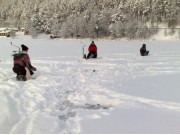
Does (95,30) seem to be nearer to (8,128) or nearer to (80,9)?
(80,9)

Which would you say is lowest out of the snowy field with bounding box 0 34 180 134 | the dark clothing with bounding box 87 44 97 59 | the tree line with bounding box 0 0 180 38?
the snowy field with bounding box 0 34 180 134

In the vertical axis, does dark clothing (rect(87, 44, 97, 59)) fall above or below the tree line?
below

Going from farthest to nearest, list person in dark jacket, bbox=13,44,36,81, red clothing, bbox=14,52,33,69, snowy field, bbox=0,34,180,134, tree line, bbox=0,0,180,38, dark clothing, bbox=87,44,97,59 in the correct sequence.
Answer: tree line, bbox=0,0,180,38 → dark clothing, bbox=87,44,97,59 → red clothing, bbox=14,52,33,69 → person in dark jacket, bbox=13,44,36,81 → snowy field, bbox=0,34,180,134

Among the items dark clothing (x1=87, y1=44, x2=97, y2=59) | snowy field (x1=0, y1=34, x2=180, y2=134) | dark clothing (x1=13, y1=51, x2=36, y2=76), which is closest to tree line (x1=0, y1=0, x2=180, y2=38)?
dark clothing (x1=87, y1=44, x2=97, y2=59)

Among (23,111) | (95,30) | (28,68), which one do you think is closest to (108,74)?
(28,68)

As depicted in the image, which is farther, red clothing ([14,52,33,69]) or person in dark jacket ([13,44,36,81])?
red clothing ([14,52,33,69])

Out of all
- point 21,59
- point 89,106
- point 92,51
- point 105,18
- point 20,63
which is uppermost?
point 105,18

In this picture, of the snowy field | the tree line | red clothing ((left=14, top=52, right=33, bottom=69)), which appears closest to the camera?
the snowy field

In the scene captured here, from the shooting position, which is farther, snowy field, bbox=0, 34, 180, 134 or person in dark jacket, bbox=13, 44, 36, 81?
person in dark jacket, bbox=13, 44, 36, 81

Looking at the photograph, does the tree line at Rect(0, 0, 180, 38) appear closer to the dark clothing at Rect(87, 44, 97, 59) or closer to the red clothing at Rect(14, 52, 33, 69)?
the dark clothing at Rect(87, 44, 97, 59)

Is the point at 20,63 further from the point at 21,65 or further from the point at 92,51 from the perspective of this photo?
the point at 92,51

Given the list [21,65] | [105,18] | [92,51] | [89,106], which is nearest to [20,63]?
[21,65]

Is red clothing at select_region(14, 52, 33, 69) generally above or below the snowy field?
above

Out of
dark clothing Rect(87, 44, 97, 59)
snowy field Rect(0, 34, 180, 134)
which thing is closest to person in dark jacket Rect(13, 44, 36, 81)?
snowy field Rect(0, 34, 180, 134)
